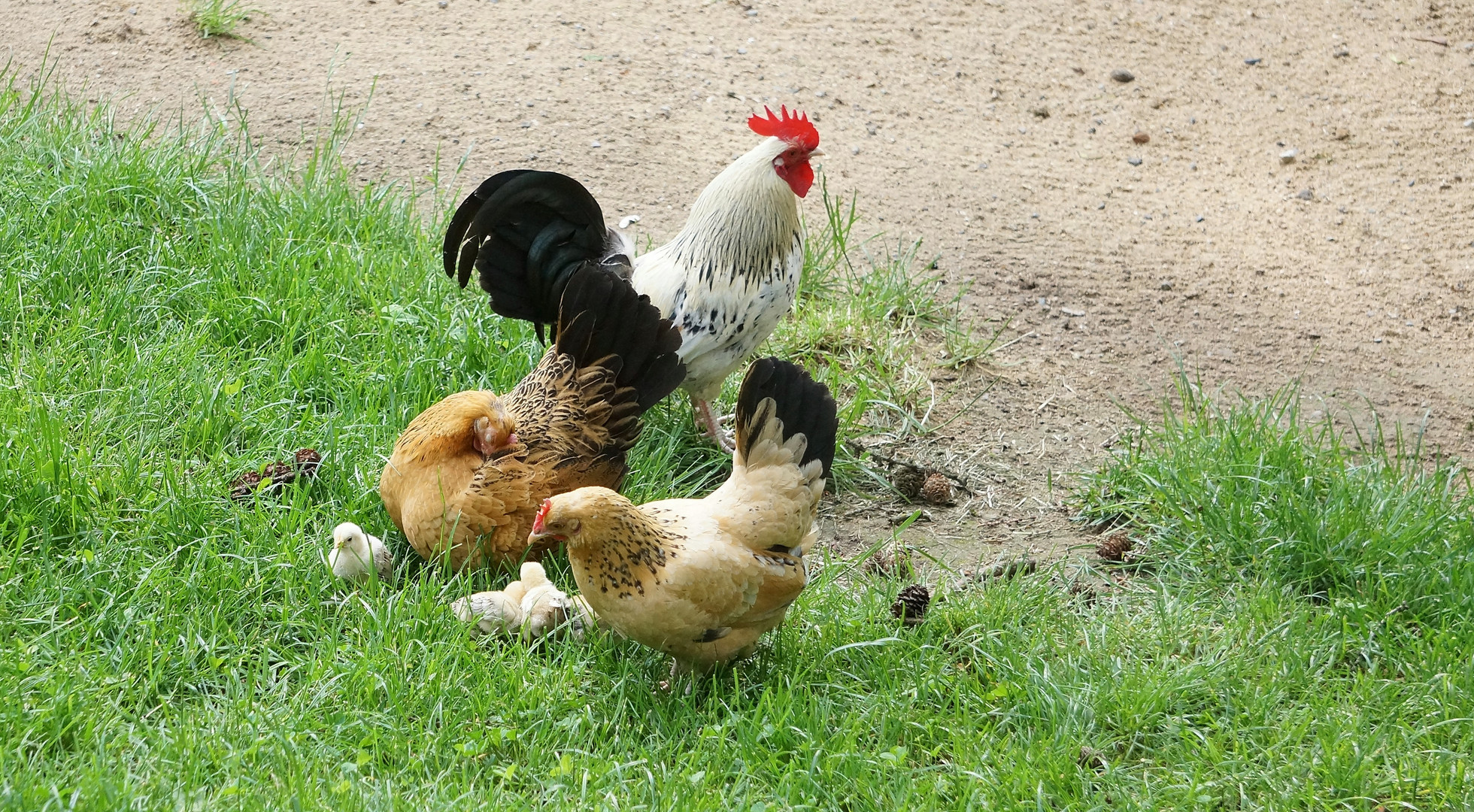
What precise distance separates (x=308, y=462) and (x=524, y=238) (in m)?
1.01

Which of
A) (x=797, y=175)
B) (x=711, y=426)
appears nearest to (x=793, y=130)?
(x=797, y=175)

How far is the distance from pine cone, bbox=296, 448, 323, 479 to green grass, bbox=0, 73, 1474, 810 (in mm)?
40

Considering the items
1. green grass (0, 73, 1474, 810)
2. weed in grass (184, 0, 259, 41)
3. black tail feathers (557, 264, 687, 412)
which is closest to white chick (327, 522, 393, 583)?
green grass (0, 73, 1474, 810)

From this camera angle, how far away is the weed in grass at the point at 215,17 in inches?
246

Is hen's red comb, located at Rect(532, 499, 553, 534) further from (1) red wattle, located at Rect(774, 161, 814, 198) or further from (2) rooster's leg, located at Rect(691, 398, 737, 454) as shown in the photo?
(1) red wattle, located at Rect(774, 161, 814, 198)

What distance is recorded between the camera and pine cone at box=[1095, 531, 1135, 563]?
376cm

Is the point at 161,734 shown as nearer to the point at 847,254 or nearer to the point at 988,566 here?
the point at 988,566

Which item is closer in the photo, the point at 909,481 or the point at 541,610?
the point at 541,610

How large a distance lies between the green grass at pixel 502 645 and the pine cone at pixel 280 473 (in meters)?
0.08

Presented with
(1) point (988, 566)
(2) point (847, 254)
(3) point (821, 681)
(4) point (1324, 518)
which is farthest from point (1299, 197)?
(3) point (821, 681)

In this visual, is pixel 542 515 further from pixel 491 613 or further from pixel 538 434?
pixel 538 434

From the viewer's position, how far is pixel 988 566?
3.74 metres

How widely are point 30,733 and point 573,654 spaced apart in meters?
1.27

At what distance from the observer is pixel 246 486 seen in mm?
3529
